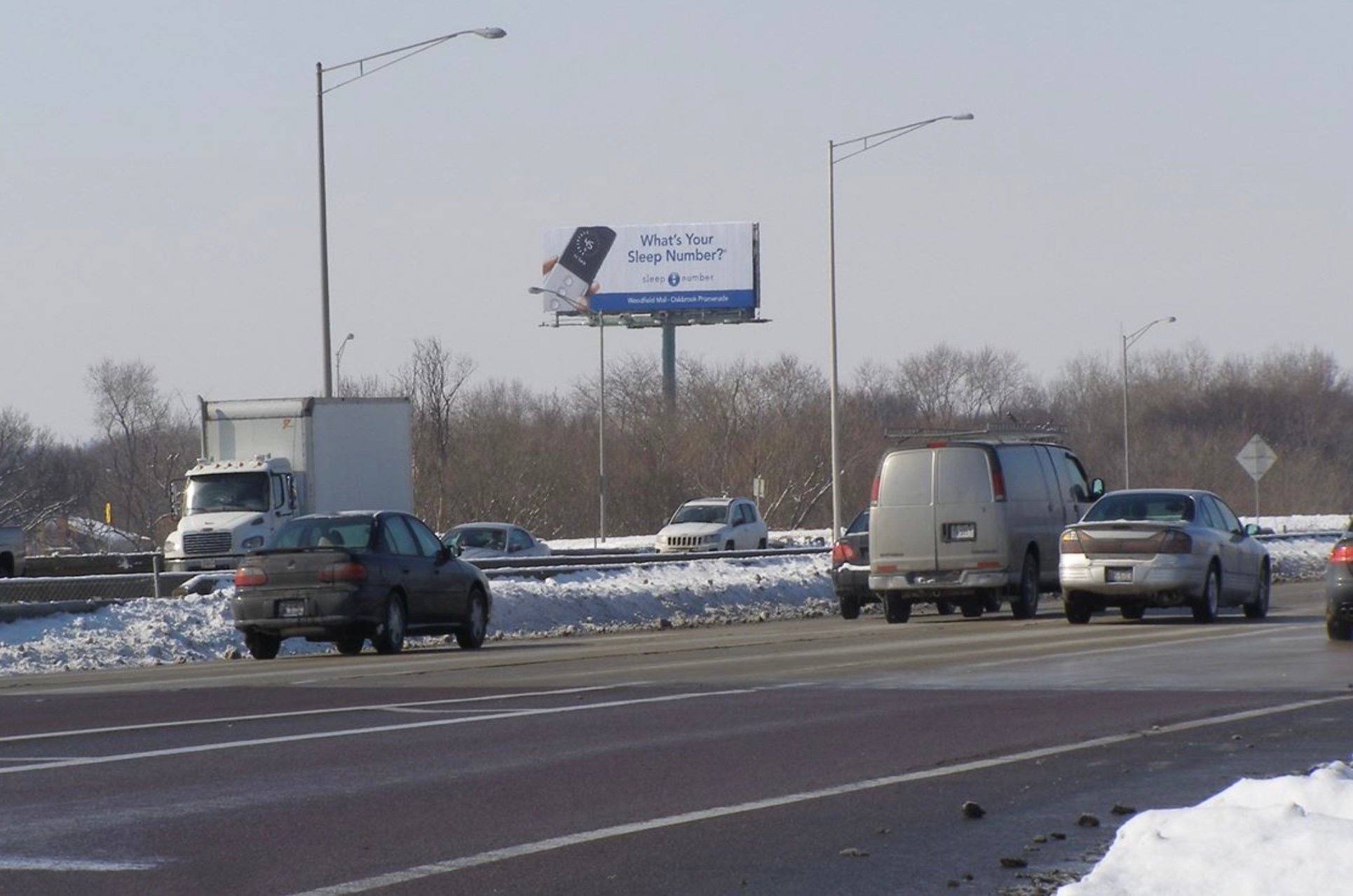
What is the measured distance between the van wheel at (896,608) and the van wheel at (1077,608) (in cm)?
256

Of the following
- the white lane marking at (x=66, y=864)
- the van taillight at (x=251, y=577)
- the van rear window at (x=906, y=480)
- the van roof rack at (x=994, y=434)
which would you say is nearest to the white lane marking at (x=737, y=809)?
the white lane marking at (x=66, y=864)

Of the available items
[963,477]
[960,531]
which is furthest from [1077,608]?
[963,477]

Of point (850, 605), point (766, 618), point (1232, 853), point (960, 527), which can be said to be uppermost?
point (960, 527)

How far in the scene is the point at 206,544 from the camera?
36.2m

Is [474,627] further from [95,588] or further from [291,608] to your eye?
[95,588]

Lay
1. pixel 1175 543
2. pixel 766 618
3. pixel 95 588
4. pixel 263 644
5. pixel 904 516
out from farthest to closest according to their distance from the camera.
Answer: pixel 766 618
pixel 95 588
pixel 904 516
pixel 1175 543
pixel 263 644

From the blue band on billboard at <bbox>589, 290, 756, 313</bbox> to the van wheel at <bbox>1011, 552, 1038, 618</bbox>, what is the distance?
66.4 m

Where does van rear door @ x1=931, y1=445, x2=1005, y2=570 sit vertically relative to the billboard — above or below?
below

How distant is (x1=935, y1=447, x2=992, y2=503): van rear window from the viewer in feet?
85.8

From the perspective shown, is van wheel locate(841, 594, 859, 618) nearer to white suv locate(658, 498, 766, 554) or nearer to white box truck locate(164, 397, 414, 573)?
white box truck locate(164, 397, 414, 573)

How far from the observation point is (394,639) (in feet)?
73.4

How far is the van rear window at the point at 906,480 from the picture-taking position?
26.5 meters

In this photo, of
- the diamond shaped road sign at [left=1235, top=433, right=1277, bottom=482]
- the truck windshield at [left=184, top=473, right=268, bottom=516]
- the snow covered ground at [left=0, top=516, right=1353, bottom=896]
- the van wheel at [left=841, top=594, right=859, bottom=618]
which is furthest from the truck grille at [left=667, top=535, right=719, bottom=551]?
the van wheel at [left=841, top=594, right=859, bottom=618]

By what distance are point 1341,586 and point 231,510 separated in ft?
72.5
